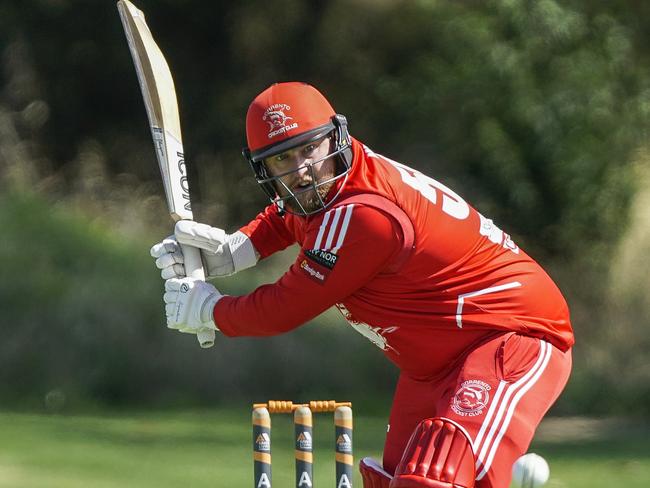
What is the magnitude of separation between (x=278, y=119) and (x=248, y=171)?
863cm

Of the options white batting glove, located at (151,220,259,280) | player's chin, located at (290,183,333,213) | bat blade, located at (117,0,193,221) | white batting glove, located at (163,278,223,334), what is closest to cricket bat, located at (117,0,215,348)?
bat blade, located at (117,0,193,221)

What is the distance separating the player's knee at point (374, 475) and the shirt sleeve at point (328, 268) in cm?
56

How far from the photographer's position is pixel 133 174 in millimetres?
12836

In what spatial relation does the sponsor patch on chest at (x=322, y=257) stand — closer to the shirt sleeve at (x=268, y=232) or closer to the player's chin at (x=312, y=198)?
the player's chin at (x=312, y=198)

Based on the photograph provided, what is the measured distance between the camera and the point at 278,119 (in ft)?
13.2

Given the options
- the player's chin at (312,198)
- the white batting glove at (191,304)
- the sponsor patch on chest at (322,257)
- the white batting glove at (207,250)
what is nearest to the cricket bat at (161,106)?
the white batting glove at (207,250)

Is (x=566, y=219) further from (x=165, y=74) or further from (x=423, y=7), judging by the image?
(x=165, y=74)

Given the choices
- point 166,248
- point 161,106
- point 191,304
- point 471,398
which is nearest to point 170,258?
point 166,248

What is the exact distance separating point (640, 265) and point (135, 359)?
145 inches

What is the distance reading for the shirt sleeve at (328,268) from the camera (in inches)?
153

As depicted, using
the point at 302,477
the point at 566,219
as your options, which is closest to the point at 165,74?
the point at 302,477

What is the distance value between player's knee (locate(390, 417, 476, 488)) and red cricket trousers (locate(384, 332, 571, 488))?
0.04m

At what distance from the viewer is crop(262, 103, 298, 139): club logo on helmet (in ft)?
13.1

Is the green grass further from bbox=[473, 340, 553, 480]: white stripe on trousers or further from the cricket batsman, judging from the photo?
bbox=[473, 340, 553, 480]: white stripe on trousers
